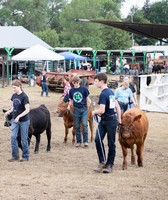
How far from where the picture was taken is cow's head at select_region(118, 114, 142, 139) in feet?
30.8

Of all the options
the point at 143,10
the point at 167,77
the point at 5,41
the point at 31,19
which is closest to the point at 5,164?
the point at 167,77

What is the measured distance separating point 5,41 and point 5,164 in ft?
122

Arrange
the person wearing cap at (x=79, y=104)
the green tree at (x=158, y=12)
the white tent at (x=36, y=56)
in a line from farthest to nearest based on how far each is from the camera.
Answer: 1. the green tree at (x=158, y=12)
2. the white tent at (x=36, y=56)
3. the person wearing cap at (x=79, y=104)

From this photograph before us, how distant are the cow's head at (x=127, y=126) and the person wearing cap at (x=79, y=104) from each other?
231cm

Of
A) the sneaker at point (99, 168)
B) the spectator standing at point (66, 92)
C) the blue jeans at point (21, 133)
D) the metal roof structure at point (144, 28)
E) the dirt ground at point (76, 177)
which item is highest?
the metal roof structure at point (144, 28)

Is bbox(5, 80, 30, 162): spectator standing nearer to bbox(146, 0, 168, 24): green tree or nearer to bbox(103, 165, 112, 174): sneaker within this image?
bbox(103, 165, 112, 174): sneaker

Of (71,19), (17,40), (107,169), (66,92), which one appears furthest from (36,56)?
(71,19)

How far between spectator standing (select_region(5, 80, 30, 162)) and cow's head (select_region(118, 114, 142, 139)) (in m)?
1.83

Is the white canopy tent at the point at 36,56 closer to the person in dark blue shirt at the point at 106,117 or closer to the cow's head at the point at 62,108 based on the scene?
the cow's head at the point at 62,108

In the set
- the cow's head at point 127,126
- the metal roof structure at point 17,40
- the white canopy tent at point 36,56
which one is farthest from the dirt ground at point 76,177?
the metal roof structure at point 17,40

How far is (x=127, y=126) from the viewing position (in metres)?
9.41

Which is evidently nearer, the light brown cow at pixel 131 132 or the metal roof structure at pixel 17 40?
the light brown cow at pixel 131 132

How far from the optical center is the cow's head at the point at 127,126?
30.8ft

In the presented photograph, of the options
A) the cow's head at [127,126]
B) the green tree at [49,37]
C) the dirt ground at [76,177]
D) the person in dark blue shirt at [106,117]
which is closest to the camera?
the dirt ground at [76,177]
